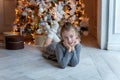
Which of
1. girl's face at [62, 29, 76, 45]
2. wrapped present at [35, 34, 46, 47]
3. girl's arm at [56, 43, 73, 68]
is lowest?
girl's arm at [56, 43, 73, 68]

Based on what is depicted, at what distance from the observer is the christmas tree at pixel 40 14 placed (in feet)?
13.6

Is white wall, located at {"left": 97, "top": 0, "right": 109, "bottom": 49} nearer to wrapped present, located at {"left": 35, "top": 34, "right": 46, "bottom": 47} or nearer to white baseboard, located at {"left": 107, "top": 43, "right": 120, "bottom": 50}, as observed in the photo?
white baseboard, located at {"left": 107, "top": 43, "right": 120, "bottom": 50}

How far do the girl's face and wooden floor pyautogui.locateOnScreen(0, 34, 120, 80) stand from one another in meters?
0.32

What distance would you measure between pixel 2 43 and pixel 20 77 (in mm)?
1802

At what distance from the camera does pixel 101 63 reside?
10.5 ft

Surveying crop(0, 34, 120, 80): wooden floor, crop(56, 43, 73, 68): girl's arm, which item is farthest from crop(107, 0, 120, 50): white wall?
crop(56, 43, 73, 68): girl's arm

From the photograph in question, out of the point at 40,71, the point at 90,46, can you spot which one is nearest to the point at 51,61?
the point at 40,71

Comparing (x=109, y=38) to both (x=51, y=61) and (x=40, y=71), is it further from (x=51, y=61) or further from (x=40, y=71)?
(x=40, y=71)

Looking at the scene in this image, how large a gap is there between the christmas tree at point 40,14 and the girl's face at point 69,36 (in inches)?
48.7

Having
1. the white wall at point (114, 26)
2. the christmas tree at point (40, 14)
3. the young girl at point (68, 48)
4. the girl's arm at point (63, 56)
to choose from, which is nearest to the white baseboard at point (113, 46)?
the white wall at point (114, 26)

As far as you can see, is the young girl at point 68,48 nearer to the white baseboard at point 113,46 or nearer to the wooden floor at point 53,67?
the wooden floor at point 53,67

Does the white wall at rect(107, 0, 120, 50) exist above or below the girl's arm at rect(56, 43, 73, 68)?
above

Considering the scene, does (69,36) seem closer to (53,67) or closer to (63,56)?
(63,56)

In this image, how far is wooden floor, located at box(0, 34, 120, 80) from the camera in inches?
106
